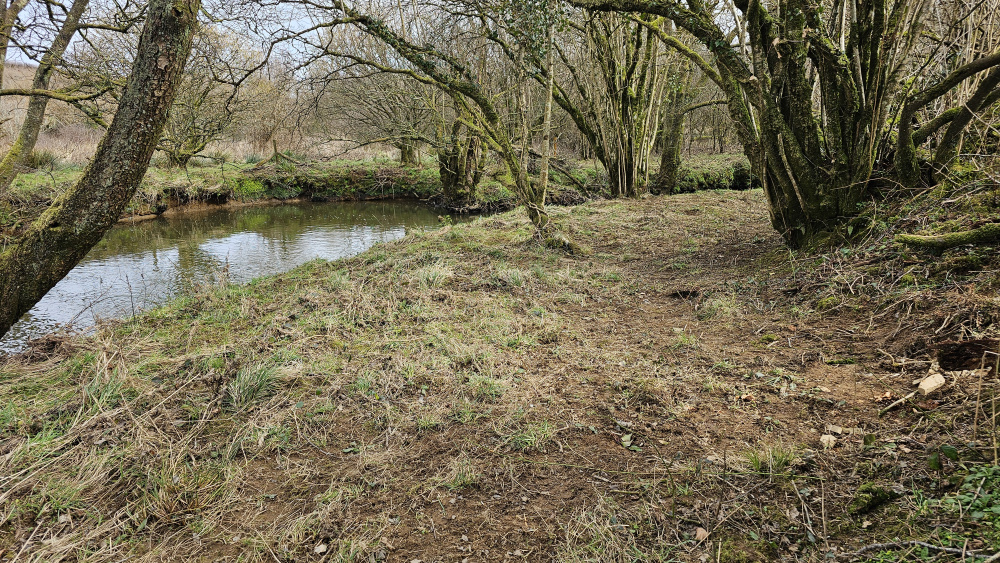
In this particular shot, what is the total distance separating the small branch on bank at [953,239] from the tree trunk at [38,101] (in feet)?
27.9

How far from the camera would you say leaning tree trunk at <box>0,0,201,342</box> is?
314cm

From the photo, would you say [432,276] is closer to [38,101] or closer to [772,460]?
[772,460]

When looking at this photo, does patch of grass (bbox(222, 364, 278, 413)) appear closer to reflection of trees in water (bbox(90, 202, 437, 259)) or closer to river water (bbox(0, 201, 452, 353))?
river water (bbox(0, 201, 452, 353))

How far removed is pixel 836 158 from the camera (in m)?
4.69

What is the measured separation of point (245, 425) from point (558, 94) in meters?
8.95

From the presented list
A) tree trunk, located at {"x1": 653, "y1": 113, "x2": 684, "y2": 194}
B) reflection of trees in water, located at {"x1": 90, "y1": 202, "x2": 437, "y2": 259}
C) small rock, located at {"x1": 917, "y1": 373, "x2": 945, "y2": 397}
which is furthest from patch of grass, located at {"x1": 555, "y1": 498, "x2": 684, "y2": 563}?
tree trunk, located at {"x1": 653, "y1": 113, "x2": 684, "y2": 194}

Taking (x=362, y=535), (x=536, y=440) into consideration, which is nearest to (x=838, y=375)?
(x=536, y=440)

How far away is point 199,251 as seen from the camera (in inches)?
407

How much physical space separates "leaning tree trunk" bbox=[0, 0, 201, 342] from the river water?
6.05ft

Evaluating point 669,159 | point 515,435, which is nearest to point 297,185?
point 669,159

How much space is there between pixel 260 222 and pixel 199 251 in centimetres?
367

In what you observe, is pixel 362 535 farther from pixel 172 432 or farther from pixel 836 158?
pixel 836 158

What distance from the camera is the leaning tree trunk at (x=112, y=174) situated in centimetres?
314

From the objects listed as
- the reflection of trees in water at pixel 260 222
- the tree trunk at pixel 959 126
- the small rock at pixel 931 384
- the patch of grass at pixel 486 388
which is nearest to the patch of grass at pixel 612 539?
the patch of grass at pixel 486 388
